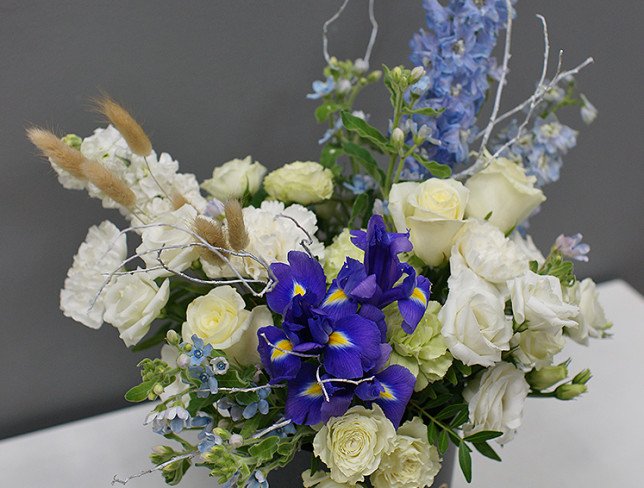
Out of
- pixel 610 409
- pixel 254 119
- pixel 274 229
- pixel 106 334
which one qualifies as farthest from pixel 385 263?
pixel 610 409

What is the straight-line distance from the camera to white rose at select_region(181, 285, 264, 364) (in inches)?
25.5

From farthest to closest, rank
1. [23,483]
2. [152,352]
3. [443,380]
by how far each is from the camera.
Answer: [152,352], [23,483], [443,380]

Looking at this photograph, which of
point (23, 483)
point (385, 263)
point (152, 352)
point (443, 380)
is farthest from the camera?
point (152, 352)

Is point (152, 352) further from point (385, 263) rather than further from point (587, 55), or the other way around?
point (587, 55)

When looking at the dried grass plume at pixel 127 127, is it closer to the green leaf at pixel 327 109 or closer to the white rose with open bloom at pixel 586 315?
the green leaf at pixel 327 109

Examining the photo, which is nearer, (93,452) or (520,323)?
(520,323)

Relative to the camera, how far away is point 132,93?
0.89 metres

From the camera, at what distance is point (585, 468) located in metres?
0.98

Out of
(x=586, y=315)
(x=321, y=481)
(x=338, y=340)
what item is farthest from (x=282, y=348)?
(x=586, y=315)

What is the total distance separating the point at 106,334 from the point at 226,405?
42 centimetres

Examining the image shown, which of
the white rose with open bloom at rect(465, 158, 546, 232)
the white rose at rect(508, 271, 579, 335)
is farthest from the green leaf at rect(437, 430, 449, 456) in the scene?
the white rose with open bloom at rect(465, 158, 546, 232)

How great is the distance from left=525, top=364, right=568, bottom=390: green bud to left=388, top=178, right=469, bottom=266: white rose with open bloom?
0.52 ft

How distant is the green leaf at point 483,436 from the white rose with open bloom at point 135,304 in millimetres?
323

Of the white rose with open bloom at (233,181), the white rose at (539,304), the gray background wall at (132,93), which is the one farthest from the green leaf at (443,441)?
the gray background wall at (132,93)
